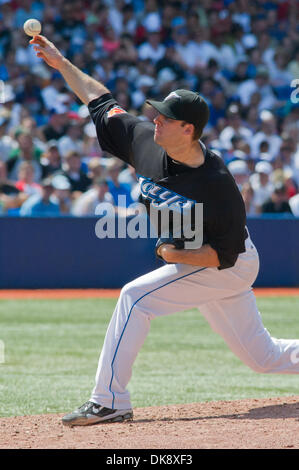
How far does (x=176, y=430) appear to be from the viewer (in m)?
4.43

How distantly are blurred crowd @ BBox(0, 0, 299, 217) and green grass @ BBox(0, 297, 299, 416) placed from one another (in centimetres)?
251

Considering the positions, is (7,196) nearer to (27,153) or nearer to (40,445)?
(27,153)

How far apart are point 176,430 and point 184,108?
1730 mm

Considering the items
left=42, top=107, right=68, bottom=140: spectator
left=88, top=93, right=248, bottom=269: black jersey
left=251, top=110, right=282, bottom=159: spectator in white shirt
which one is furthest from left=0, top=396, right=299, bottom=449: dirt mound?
left=251, top=110, right=282, bottom=159: spectator in white shirt

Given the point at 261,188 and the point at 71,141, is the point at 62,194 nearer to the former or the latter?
the point at 71,141

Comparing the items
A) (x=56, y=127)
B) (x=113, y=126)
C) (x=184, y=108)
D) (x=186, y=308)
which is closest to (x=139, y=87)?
(x=56, y=127)

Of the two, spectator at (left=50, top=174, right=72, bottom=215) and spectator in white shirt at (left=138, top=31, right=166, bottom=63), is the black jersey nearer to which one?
spectator at (left=50, top=174, right=72, bottom=215)

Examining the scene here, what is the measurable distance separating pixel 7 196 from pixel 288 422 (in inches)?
334

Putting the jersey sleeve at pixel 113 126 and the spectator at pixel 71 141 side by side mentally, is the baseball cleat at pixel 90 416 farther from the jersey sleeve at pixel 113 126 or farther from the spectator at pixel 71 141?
the spectator at pixel 71 141

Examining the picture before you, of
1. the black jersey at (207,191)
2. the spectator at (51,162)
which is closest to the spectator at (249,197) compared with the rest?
the spectator at (51,162)

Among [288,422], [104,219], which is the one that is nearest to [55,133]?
[104,219]

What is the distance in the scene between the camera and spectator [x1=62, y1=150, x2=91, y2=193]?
41.5 feet

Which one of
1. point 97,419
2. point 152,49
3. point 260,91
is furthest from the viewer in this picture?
point 260,91

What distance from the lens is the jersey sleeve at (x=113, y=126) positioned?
16.2 feet
